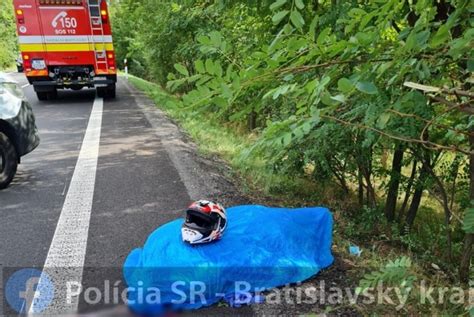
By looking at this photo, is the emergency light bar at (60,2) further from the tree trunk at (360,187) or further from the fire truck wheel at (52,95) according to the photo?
A: the tree trunk at (360,187)

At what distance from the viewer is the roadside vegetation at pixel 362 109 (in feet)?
6.42

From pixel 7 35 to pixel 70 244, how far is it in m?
61.6

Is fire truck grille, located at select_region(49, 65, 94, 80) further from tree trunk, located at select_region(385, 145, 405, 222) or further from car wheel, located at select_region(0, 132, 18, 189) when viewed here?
tree trunk, located at select_region(385, 145, 405, 222)

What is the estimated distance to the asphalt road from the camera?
11.8 feet

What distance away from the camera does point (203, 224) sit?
3260 millimetres

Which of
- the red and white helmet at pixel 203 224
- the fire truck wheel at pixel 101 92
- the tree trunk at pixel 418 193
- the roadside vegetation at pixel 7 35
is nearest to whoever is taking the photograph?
the red and white helmet at pixel 203 224

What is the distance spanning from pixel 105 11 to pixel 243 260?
12.4 meters

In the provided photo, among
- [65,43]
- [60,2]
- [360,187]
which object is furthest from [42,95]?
[360,187]

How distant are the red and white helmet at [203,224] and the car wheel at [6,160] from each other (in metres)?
3.35

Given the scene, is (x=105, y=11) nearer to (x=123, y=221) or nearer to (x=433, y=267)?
(x=123, y=221)

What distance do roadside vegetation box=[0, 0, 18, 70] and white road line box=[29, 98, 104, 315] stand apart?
50.7 metres

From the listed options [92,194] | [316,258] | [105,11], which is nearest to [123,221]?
[92,194]

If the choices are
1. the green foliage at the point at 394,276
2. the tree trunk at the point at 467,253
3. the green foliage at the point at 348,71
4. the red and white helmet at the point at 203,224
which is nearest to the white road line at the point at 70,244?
the red and white helmet at the point at 203,224

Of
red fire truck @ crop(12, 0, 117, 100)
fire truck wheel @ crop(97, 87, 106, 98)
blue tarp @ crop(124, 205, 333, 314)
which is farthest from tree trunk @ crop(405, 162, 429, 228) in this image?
fire truck wheel @ crop(97, 87, 106, 98)
